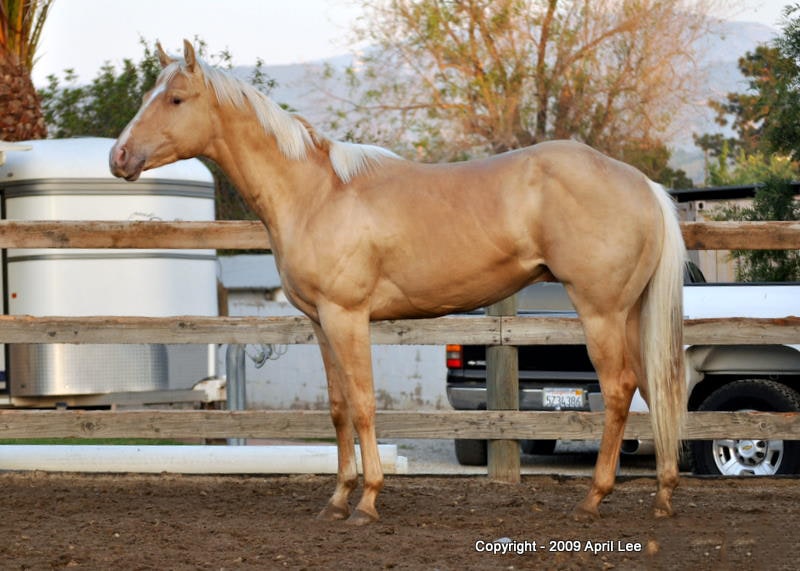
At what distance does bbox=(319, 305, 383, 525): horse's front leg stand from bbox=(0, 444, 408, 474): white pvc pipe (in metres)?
1.39

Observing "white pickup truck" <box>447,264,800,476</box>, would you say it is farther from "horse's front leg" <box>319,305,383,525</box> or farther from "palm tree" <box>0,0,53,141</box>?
"palm tree" <box>0,0,53,141</box>

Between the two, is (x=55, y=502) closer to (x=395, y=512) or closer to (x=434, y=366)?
(x=395, y=512)

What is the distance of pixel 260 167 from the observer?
530cm

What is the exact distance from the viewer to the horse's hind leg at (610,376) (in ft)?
Answer: 16.5

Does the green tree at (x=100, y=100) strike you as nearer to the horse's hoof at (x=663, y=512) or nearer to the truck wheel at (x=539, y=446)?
the truck wheel at (x=539, y=446)

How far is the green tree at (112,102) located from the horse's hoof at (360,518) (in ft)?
43.2

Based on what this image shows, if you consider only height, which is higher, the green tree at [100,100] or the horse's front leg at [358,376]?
the green tree at [100,100]

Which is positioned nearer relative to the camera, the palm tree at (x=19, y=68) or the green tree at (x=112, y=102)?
the palm tree at (x=19, y=68)

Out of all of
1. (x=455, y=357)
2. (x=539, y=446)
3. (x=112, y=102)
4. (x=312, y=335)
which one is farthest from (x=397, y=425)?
(x=112, y=102)

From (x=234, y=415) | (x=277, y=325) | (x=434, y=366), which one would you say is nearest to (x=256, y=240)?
(x=277, y=325)

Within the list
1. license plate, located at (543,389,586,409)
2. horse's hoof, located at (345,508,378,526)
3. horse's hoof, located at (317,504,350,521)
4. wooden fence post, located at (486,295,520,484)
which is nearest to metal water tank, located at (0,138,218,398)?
license plate, located at (543,389,586,409)

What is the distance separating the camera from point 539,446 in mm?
9930

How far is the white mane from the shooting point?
17.2 ft

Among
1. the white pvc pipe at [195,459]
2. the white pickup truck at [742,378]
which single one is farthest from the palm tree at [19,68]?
the white pickup truck at [742,378]
